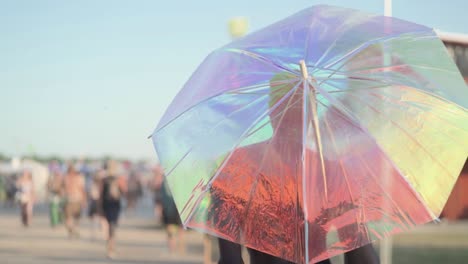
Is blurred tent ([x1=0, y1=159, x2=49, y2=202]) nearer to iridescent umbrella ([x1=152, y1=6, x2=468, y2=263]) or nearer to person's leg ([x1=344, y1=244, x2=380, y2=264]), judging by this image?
iridescent umbrella ([x1=152, y1=6, x2=468, y2=263])

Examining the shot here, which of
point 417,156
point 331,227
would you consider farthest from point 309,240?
point 417,156

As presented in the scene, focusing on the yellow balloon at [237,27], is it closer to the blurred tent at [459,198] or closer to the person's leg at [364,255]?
the person's leg at [364,255]

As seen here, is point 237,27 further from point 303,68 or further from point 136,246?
point 136,246

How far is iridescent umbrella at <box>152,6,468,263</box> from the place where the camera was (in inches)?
103

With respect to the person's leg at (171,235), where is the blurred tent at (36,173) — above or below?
above

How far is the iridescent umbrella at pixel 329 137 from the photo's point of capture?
2625mm

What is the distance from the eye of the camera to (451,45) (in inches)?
240

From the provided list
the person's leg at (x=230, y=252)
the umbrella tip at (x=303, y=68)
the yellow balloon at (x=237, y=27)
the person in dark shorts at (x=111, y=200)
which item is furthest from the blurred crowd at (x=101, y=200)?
the umbrella tip at (x=303, y=68)

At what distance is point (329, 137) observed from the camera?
2660 mm

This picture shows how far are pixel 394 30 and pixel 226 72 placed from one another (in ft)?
2.43

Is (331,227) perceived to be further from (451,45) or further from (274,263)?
(451,45)

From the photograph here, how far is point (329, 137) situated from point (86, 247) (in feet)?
37.5

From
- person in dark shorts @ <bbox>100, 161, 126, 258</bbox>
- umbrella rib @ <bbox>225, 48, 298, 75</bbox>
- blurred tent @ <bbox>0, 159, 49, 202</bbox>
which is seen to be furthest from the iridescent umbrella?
blurred tent @ <bbox>0, 159, 49, 202</bbox>

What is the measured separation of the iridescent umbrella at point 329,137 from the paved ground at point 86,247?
26.8 feet
